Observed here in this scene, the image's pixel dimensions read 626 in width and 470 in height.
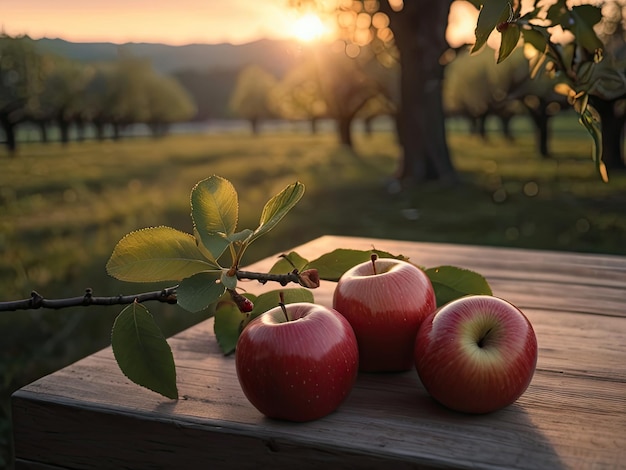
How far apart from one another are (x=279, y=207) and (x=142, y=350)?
0.96 ft

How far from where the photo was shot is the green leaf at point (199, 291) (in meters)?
0.93

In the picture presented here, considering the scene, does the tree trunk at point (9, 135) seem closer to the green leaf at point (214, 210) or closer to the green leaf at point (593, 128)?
the green leaf at point (214, 210)

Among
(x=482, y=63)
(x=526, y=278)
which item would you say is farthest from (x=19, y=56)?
(x=482, y=63)

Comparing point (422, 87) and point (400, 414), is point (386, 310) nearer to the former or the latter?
point (400, 414)

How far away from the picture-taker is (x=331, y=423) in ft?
3.24

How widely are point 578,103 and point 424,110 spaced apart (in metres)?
10.5

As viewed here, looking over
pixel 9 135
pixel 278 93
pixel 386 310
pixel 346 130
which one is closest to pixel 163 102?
pixel 278 93

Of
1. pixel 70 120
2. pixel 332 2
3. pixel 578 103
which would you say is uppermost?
pixel 332 2

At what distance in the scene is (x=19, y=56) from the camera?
18078 millimetres

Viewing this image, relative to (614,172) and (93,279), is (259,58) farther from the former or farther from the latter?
(93,279)

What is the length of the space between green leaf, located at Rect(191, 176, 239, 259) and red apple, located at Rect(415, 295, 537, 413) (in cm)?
34

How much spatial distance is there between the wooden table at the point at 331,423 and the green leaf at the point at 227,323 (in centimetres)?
4

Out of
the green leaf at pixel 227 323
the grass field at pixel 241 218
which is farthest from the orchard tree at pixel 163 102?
the green leaf at pixel 227 323

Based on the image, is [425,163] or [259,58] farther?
[259,58]
